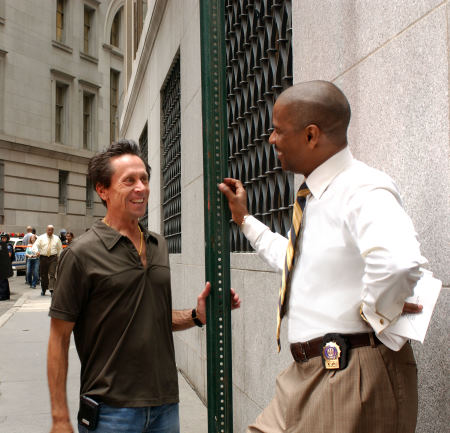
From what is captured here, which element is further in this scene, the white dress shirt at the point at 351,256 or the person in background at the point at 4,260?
the person in background at the point at 4,260

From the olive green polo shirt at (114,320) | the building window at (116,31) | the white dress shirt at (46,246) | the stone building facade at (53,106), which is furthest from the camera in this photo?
the building window at (116,31)

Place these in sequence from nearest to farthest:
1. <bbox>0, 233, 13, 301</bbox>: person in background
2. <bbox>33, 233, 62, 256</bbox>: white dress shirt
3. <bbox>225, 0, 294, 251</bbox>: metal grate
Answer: <bbox>225, 0, 294, 251</bbox>: metal grate → <bbox>0, 233, 13, 301</bbox>: person in background → <bbox>33, 233, 62, 256</bbox>: white dress shirt

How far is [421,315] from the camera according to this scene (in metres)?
1.81

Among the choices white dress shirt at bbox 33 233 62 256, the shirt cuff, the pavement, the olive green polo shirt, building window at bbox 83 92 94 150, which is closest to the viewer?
the shirt cuff

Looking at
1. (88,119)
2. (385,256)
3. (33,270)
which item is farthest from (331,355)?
(88,119)

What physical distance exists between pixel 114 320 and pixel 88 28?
129 ft

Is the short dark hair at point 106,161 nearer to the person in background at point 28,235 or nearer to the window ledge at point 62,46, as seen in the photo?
the person in background at point 28,235

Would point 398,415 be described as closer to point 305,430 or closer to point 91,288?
point 305,430

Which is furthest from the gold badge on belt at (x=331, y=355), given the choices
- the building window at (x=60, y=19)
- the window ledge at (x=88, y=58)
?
the window ledge at (x=88, y=58)

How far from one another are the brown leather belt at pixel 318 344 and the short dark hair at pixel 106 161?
48.0 inches

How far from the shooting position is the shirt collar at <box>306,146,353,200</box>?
201 centimetres

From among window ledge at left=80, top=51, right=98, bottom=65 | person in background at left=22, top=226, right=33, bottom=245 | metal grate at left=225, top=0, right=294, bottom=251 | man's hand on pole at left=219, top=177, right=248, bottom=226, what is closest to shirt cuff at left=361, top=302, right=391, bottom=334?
man's hand on pole at left=219, top=177, right=248, bottom=226

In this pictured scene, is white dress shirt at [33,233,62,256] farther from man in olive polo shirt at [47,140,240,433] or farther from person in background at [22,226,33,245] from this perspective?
man in olive polo shirt at [47,140,240,433]

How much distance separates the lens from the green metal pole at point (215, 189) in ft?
8.69
